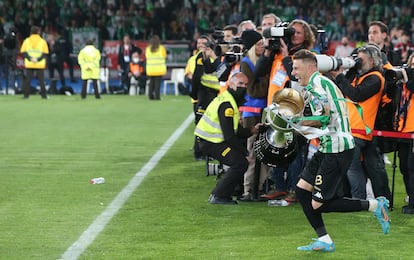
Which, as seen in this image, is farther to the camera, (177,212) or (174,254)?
(177,212)

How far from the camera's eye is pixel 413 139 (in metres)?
11.2

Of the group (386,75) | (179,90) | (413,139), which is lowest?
(179,90)

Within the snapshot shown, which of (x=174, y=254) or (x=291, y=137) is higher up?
(x=291, y=137)

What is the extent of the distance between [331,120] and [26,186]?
520 centimetres

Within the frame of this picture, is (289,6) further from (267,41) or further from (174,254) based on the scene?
(174,254)

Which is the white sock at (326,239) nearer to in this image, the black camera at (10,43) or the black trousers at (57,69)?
the black camera at (10,43)

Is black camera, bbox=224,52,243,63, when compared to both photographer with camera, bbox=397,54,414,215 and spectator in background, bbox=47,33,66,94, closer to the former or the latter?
photographer with camera, bbox=397,54,414,215

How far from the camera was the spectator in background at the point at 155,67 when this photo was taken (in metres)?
28.7

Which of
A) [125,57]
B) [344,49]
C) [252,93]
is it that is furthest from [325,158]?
[125,57]

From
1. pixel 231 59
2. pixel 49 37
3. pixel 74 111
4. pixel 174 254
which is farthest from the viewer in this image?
pixel 49 37

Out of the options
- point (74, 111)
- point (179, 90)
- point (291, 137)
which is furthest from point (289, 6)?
point (291, 137)

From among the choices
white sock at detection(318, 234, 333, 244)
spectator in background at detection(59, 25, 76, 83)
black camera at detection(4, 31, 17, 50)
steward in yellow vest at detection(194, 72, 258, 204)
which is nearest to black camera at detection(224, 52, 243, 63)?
steward in yellow vest at detection(194, 72, 258, 204)

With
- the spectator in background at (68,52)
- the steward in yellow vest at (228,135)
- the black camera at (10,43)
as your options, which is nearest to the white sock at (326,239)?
the steward in yellow vest at (228,135)

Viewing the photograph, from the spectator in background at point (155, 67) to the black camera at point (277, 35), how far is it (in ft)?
58.1
